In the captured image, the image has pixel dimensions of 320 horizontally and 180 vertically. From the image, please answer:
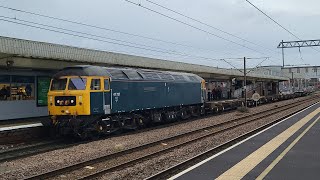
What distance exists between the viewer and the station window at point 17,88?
75.0 feet

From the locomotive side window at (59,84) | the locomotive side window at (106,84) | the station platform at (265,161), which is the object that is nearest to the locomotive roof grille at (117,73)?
the locomotive side window at (59,84)

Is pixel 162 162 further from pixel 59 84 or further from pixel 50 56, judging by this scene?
pixel 50 56

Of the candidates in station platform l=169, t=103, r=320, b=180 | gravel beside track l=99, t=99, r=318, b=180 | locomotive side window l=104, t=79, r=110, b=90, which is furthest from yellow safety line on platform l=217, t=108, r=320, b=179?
locomotive side window l=104, t=79, r=110, b=90

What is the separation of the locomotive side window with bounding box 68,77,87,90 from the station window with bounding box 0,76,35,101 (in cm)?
678

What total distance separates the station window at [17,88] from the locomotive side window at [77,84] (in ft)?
22.2

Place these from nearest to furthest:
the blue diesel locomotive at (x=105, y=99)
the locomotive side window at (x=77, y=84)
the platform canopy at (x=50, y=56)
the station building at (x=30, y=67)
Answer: the blue diesel locomotive at (x=105, y=99)
the locomotive side window at (x=77, y=84)
the platform canopy at (x=50, y=56)
the station building at (x=30, y=67)

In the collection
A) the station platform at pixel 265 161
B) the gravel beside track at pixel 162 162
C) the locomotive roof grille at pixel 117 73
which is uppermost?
the locomotive roof grille at pixel 117 73

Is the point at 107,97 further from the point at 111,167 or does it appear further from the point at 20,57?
the point at 111,167

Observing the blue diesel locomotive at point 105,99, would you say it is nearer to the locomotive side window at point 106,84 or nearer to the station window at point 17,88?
the locomotive side window at point 106,84

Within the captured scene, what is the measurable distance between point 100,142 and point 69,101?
7.50 feet

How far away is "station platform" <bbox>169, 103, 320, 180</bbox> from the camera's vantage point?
9.45 m

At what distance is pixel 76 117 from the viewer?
1755cm

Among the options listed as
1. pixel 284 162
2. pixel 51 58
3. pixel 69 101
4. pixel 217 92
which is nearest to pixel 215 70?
pixel 217 92

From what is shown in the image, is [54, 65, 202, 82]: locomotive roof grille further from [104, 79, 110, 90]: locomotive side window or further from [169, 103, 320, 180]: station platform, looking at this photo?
[169, 103, 320, 180]: station platform
